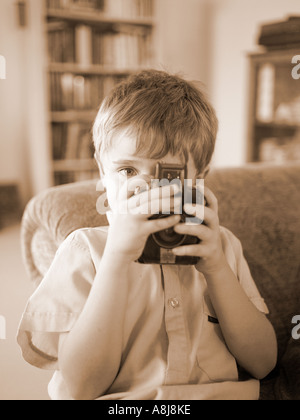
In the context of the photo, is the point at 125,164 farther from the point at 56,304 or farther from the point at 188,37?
the point at 188,37

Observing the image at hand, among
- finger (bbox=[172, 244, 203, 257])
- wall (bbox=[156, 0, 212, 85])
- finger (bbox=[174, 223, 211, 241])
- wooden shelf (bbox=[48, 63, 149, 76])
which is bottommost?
finger (bbox=[172, 244, 203, 257])

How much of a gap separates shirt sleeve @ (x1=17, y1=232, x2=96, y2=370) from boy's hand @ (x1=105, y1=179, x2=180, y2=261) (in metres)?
0.10

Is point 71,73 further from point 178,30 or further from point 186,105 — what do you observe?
point 186,105

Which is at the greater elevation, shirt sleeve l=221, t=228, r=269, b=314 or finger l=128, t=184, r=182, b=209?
finger l=128, t=184, r=182, b=209

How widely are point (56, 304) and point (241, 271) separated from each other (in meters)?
0.35

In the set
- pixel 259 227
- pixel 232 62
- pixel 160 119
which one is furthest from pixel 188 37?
pixel 160 119

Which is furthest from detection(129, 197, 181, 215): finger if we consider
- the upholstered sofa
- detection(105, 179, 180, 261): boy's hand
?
the upholstered sofa

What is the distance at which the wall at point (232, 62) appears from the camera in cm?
328

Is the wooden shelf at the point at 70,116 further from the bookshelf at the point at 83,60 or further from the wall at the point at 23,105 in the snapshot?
the wall at the point at 23,105

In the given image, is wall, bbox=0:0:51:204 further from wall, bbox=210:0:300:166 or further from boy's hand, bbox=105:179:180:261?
boy's hand, bbox=105:179:180:261

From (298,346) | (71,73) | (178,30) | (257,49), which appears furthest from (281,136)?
(298,346)

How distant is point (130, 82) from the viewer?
780 mm

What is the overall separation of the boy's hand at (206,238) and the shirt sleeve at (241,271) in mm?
121

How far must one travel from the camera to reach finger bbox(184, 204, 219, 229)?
62 cm
